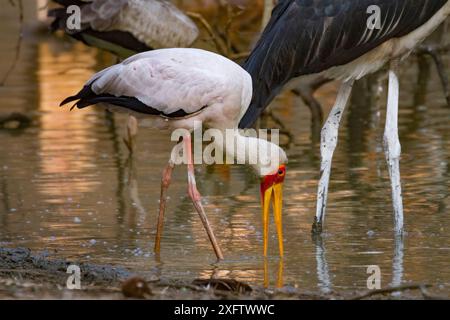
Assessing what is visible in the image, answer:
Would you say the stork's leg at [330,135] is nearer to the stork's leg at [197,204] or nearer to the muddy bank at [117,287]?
the stork's leg at [197,204]

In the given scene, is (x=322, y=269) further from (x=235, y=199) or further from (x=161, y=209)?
(x=235, y=199)

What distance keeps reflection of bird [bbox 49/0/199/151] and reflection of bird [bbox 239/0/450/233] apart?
3332mm

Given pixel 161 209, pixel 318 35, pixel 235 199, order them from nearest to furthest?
pixel 161 209 < pixel 318 35 < pixel 235 199

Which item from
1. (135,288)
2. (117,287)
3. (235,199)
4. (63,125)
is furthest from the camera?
(63,125)

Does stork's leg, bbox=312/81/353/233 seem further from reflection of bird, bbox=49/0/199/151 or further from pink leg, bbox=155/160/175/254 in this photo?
reflection of bird, bbox=49/0/199/151

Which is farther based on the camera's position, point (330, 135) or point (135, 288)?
point (330, 135)

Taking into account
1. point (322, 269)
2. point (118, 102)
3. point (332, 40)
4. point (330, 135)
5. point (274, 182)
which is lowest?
point (322, 269)

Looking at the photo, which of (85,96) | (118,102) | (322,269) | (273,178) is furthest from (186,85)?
(322,269)

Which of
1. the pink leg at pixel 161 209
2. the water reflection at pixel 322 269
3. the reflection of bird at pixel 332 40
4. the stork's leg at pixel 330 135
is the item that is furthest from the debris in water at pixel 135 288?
the stork's leg at pixel 330 135

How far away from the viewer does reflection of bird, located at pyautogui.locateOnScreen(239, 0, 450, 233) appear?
8.47 m

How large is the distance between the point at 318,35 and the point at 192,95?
1.12m

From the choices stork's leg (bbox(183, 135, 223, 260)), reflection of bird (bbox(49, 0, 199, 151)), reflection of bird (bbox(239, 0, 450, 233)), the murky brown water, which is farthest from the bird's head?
reflection of bird (bbox(49, 0, 199, 151))

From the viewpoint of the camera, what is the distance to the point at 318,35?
851 centimetres
